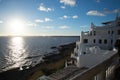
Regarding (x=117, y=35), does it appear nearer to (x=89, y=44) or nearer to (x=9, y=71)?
(x=89, y=44)

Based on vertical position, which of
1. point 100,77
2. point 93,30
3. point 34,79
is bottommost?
point 34,79

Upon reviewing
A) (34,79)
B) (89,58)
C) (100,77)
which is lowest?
(34,79)

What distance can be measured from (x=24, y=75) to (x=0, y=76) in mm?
6204

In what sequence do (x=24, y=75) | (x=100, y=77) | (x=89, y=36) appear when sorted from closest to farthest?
(x=100, y=77) → (x=89, y=36) → (x=24, y=75)

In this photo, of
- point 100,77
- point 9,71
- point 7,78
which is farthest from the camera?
point 9,71

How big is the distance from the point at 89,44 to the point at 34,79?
16.6 meters

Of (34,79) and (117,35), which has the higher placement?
(117,35)

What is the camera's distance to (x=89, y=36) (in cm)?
2972

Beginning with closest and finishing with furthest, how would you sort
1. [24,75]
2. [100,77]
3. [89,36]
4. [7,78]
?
[100,77], [89,36], [7,78], [24,75]

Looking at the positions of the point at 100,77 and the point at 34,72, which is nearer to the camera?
the point at 100,77

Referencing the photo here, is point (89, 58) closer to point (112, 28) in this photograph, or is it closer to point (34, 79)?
point (112, 28)

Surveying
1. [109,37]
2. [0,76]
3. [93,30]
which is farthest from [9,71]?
[109,37]

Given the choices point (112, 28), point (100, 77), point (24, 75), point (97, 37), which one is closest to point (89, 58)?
point (100, 77)

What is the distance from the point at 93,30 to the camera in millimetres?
30844
